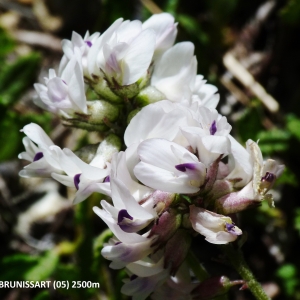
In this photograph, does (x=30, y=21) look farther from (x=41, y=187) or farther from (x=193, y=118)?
(x=193, y=118)

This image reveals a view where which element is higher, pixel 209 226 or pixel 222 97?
pixel 209 226

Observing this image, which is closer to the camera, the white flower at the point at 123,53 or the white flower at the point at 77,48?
the white flower at the point at 123,53

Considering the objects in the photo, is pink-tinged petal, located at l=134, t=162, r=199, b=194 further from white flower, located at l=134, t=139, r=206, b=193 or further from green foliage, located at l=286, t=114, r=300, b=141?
green foliage, located at l=286, t=114, r=300, b=141

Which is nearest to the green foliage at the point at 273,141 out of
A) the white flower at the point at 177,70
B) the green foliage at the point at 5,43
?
the white flower at the point at 177,70

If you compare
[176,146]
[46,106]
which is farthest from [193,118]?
[46,106]

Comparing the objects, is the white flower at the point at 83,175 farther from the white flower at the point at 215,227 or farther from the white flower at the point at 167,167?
the white flower at the point at 215,227

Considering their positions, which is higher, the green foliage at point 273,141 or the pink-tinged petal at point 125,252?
the pink-tinged petal at point 125,252

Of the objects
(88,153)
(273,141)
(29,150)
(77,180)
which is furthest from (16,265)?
(273,141)
